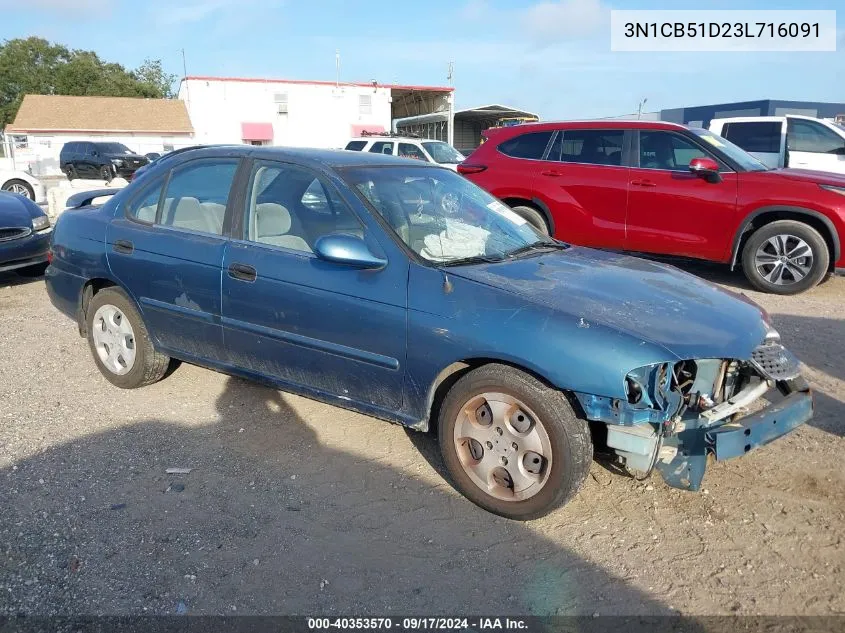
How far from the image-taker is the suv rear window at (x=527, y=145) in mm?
8516

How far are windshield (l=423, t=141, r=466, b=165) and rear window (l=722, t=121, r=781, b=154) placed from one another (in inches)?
241

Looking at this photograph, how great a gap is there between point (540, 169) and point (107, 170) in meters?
23.5

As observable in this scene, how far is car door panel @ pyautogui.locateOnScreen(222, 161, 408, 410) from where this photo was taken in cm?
341

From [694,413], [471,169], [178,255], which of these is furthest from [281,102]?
[694,413]

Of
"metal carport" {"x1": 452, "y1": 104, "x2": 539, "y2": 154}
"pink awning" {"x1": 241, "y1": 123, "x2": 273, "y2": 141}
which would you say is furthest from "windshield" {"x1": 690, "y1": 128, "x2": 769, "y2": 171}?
"pink awning" {"x1": 241, "y1": 123, "x2": 273, "y2": 141}

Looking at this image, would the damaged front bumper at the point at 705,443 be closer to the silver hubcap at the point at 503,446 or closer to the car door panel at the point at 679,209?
the silver hubcap at the point at 503,446

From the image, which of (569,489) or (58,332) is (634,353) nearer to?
(569,489)

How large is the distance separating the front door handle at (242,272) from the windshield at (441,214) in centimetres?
75

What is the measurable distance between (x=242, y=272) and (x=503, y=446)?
180 cm

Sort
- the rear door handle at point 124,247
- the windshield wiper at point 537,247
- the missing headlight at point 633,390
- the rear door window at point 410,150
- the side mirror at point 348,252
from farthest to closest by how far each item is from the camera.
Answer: the rear door window at point 410,150
the rear door handle at point 124,247
the windshield wiper at point 537,247
the side mirror at point 348,252
the missing headlight at point 633,390

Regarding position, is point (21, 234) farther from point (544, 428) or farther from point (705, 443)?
point (705, 443)

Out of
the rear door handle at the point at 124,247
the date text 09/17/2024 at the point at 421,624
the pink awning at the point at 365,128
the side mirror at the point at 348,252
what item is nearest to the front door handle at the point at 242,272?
the side mirror at the point at 348,252

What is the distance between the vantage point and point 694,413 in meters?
3.05

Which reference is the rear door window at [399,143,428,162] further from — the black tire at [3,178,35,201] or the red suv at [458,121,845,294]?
Result: the black tire at [3,178,35,201]
